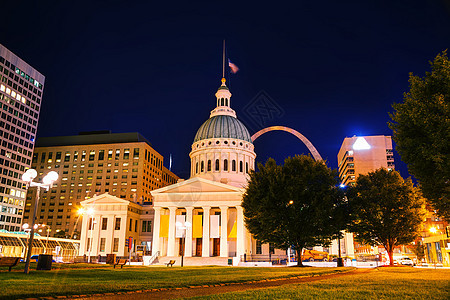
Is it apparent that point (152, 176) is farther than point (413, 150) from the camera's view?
Yes

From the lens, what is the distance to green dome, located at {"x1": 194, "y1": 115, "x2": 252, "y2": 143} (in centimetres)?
9600

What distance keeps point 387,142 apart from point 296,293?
524ft

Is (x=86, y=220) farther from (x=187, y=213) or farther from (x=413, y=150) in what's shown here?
(x=413, y=150)

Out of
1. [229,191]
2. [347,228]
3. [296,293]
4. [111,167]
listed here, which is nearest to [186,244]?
[229,191]

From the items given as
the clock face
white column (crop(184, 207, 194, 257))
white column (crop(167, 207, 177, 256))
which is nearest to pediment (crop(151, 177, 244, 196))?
white column (crop(167, 207, 177, 256))

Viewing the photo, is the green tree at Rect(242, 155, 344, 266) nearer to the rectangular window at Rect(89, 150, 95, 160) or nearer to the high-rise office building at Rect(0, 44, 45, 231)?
the high-rise office building at Rect(0, 44, 45, 231)

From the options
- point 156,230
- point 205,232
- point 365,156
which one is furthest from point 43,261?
point 365,156

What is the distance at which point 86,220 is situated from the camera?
79.1 meters

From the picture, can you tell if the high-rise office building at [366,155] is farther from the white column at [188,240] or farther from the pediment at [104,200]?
the pediment at [104,200]

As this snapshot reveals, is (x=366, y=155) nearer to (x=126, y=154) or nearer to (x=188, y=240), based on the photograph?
(x=126, y=154)

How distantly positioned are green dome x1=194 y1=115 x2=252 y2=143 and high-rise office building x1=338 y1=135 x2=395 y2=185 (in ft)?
236

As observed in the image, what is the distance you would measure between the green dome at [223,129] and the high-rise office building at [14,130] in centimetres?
6065

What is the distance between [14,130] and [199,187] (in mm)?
77112


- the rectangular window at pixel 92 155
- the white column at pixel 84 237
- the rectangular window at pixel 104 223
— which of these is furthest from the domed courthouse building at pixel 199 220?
the rectangular window at pixel 92 155
